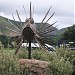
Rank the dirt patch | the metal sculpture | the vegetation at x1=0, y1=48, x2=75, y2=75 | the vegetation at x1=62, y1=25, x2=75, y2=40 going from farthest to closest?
the vegetation at x1=62, y1=25, x2=75, y2=40 → the metal sculpture → the dirt patch → the vegetation at x1=0, y1=48, x2=75, y2=75

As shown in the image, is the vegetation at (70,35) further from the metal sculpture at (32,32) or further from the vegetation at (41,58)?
the metal sculpture at (32,32)

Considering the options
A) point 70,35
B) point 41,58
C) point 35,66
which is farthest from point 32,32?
point 70,35

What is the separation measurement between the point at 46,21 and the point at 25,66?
8.81 feet

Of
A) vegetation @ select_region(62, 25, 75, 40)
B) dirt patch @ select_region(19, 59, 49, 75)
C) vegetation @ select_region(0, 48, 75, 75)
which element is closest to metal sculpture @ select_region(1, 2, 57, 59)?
vegetation @ select_region(0, 48, 75, 75)

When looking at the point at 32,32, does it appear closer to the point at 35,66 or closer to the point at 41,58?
the point at 35,66

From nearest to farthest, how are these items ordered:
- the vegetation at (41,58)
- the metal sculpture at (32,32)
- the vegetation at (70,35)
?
the vegetation at (41,58) → the metal sculpture at (32,32) → the vegetation at (70,35)

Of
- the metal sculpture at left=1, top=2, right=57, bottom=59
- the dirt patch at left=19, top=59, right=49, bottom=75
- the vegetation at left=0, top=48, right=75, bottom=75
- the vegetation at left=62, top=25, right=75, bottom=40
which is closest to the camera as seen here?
the vegetation at left=0, top=48, right=75, bottom=75

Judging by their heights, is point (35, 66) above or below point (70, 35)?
below

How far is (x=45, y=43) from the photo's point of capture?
14.4m

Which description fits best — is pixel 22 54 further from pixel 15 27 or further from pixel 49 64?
pixel 49 64

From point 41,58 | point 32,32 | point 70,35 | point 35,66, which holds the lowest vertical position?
point 35,66

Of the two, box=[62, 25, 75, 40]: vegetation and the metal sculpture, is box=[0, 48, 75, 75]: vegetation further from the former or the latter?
box=[62, 25, 75, 40]: vegetation

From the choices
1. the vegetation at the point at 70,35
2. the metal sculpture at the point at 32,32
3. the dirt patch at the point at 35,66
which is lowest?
the dirt patch at the point at 35,66

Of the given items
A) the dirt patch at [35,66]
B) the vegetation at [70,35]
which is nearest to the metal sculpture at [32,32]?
the dirt patch at [35,66]
